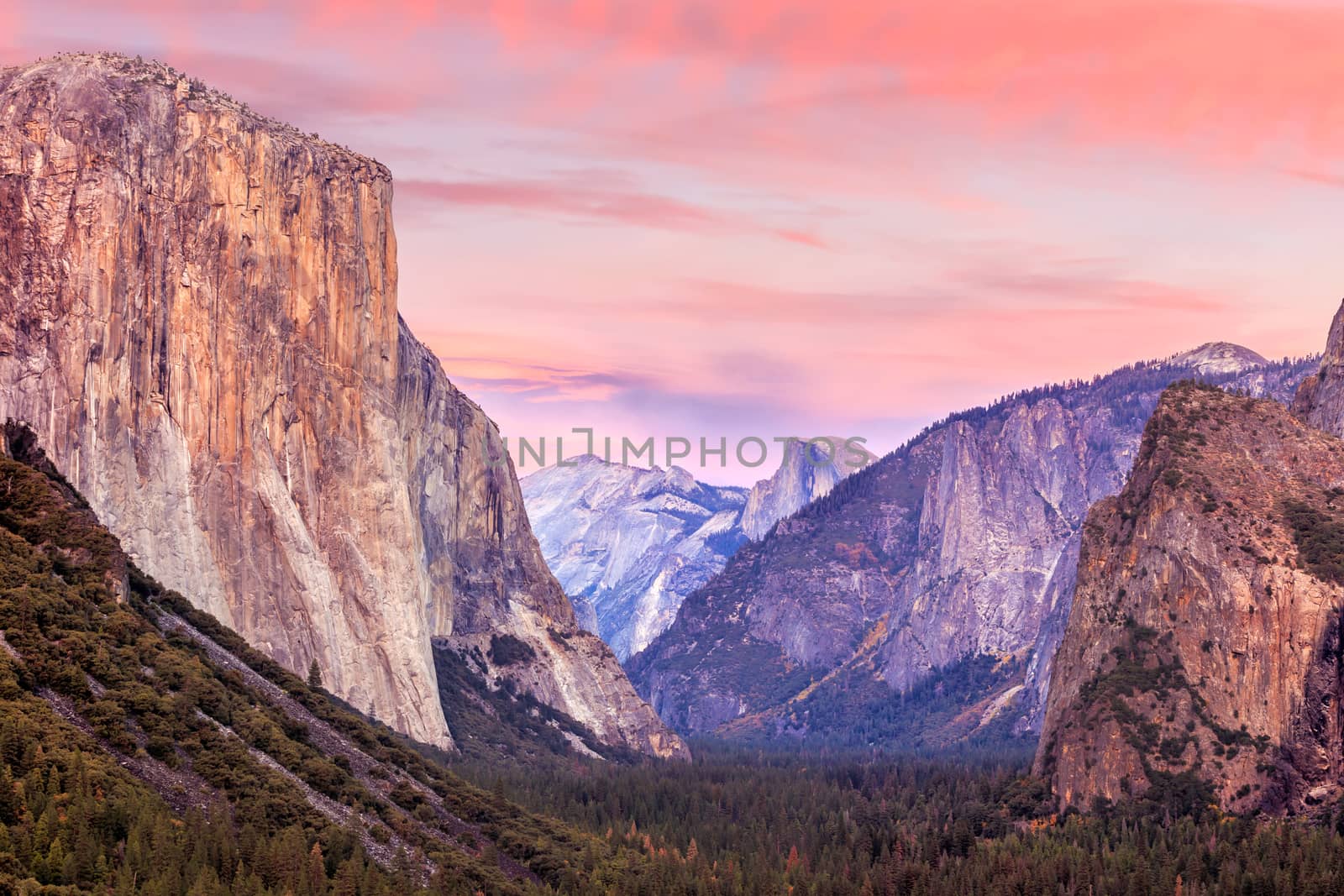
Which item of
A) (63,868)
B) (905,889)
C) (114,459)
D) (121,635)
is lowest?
(905,889)

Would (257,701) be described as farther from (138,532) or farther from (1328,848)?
(1328,848)

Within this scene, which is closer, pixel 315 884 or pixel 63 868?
pixel 63 868

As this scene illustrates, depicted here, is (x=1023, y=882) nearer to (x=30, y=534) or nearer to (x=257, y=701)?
(x=257, y=701)

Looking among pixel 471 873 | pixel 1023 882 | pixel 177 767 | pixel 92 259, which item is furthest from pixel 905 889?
pixel 92 259

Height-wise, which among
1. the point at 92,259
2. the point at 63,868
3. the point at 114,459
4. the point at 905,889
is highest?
the point at 92,259

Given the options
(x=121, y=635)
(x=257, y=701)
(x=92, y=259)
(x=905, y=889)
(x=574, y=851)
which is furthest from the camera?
(x=92, y=259)

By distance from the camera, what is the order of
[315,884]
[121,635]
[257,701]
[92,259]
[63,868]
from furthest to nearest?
[92,259], [257,701], [121,635], [315,884], [63,868]

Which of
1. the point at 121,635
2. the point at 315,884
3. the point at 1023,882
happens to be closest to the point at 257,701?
the point at 121,635

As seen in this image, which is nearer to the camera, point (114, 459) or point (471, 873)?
point (471, 873)

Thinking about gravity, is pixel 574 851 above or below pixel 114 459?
below
